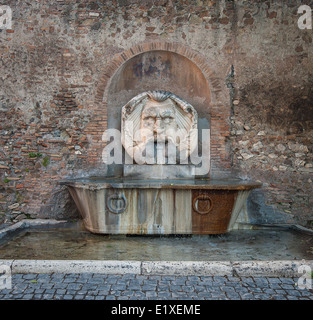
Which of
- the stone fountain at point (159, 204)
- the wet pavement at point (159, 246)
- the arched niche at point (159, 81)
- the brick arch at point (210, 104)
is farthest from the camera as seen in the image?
the arched niche at point (159, 81)

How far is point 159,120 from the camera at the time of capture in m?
5.92

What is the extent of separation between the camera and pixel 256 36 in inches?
234

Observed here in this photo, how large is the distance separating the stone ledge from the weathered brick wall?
Result: 2.34 meters

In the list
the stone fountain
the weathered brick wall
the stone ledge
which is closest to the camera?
the stone ledge

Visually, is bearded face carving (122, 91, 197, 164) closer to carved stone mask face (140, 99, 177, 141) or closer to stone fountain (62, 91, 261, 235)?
carved stone mask face (140, 99, 177, 141)

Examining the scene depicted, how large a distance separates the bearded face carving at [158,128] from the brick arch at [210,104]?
1.29 ft

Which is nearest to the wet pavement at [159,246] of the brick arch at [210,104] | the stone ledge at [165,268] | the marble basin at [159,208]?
the marble basin at [159,208]

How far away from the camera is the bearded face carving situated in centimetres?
583

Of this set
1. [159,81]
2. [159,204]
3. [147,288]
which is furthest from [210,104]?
[147,288]

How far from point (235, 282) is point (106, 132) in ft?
11.9

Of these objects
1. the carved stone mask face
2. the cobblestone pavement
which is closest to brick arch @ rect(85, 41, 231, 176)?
the carved stone mask face

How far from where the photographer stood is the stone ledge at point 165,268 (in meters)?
3.42

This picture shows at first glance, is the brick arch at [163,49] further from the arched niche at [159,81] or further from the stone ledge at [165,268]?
the stone ledge at [165,268]

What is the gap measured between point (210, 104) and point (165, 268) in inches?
137
